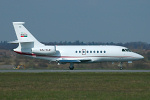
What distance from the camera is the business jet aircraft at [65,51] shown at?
51.5m

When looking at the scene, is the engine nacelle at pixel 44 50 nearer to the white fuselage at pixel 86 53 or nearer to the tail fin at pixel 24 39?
the white fuselage at pixel 86 53

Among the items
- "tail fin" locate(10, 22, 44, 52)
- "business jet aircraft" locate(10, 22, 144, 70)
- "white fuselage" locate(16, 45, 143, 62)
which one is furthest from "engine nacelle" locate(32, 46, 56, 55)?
"tail fin" locate(10, 22, 44, 52)

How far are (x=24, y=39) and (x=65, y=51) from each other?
6154 millimetres

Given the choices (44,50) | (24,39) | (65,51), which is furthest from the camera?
(65,51)

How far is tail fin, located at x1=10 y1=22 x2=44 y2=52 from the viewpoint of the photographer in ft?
169

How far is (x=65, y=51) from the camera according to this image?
172ft

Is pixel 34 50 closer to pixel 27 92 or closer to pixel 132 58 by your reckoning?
pixel 132 58

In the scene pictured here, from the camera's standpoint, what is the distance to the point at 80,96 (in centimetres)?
2238

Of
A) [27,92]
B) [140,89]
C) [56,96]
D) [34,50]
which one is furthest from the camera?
[34,50]

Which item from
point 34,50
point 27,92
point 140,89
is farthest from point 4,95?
point 34,50

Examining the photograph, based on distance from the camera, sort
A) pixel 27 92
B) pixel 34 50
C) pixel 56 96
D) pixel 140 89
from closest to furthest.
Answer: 1. pixel 56 96
2. pixel 27 92
3. pixel 140 89
4. pixel 34 50

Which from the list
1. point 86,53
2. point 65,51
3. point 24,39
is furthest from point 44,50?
point 86,53

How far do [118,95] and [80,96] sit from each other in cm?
254

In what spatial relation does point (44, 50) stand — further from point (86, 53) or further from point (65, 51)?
point (86, 53)
